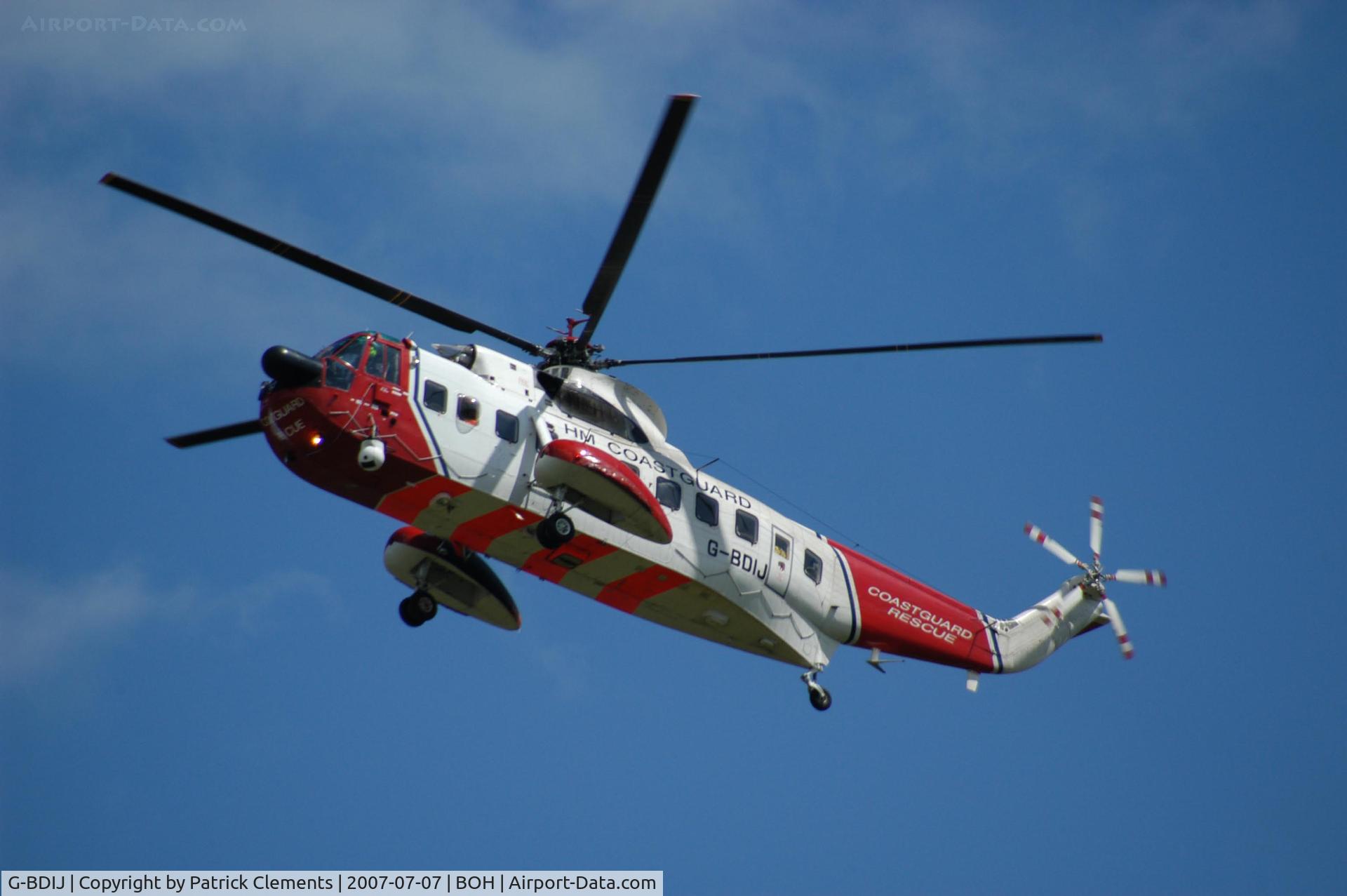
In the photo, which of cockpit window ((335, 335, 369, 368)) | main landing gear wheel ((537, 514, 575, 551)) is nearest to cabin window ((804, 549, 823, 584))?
main landing gear wheel ((537, 514, 575, 551))

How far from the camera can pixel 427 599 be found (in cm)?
2388

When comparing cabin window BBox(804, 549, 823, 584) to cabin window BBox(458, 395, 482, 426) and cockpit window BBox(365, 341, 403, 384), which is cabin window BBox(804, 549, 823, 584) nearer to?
cabin window BBox(458, 395, 482, 426)

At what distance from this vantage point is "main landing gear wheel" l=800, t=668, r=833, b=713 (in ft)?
82.1

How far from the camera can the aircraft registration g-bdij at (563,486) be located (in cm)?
2025

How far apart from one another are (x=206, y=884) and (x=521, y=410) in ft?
32.7

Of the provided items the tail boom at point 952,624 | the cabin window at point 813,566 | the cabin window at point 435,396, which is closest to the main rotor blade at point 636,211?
the cabin window at point 435,396

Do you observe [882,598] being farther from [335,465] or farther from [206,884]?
[206,884]

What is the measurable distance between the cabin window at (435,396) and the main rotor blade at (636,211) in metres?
2.62

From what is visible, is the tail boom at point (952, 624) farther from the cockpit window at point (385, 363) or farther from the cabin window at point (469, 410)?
the cockpit window at point (385, 363)

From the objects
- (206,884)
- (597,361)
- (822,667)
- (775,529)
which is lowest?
(206,884)

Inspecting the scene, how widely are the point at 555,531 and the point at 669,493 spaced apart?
8.43 feet

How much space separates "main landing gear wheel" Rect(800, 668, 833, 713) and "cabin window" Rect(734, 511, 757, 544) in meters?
2.80

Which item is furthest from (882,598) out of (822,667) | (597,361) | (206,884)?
(206,884)

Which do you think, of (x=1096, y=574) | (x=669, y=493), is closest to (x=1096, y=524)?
(x=1096, y=574)
